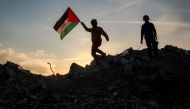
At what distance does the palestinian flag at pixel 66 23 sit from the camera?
9266 millimetres

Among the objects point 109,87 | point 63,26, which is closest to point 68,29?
point 63,26

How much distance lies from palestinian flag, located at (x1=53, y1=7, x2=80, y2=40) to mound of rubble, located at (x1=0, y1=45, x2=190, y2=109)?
2.03 m

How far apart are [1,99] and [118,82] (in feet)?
13.3

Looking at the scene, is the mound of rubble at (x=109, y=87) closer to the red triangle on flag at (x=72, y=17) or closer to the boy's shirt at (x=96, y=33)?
the boy's shirt at (x=96, y=33)

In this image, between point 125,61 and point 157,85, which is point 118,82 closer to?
point 157,85

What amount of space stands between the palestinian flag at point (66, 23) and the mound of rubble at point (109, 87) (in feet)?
6.64

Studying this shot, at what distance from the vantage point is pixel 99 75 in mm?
8680

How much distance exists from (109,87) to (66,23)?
3.76m

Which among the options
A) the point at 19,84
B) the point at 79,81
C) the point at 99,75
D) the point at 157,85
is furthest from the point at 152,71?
the point at 19,84

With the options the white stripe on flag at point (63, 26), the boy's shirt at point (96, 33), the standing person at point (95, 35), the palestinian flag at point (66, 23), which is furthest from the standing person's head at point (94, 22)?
the white stripe on flag at point (63, 26)

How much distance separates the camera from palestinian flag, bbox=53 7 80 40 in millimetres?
9266

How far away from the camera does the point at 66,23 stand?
368 inches

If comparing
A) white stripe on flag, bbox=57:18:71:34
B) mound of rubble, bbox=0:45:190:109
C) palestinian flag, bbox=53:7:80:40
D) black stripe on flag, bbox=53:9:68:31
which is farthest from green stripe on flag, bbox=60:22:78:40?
mound of rubble, bbox=0:45:190:109

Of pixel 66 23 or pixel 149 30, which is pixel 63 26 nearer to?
pixel 66 23
